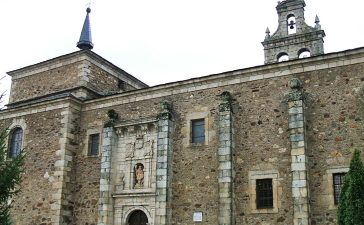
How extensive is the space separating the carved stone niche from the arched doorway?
2.88 ft

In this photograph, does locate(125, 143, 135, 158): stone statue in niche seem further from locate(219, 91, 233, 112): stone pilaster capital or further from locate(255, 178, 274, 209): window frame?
locate(255, 178, 274, 209): window frame

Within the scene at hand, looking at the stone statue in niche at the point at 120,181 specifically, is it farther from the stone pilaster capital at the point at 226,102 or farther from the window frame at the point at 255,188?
the window frame at the point at 255,188

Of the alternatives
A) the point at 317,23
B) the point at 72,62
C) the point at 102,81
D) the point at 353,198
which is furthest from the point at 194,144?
the point at 317,23

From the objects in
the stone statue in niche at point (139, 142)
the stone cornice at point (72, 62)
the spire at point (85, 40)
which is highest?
the spire at point (85, 40)

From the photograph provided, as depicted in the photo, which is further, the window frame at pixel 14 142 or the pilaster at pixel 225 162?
the window frame at pixel 14 142

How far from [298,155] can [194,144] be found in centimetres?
388

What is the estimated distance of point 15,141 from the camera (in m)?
20.5

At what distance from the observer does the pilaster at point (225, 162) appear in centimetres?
1484

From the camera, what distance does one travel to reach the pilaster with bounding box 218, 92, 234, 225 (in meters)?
14.8

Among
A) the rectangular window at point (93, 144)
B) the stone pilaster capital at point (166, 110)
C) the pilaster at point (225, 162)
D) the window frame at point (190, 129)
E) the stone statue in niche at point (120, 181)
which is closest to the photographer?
the pilaster at point (225, 162)

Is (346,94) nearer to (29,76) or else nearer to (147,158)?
(147,158)

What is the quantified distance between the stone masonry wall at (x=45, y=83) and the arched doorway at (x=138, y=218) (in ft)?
22.6

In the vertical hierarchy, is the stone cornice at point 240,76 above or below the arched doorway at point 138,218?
above

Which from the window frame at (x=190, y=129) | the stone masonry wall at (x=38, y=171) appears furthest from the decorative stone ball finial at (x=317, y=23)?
the stone masonry wall at (x=38, y=171)
